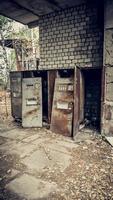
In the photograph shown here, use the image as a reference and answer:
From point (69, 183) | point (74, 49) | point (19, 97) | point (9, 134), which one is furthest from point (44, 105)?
point (69, 183)

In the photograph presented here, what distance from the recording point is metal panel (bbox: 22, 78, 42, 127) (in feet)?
20.6

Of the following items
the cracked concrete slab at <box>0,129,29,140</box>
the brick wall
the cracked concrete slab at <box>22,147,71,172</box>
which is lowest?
the cracked concrete slab at <box>22,147,71,172</box>

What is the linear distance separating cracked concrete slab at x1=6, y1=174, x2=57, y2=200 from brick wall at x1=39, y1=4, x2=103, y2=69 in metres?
4.01

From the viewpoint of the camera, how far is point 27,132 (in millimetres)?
5922

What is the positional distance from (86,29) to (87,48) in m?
0.60

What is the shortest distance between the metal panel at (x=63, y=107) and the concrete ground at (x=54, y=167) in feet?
0.93

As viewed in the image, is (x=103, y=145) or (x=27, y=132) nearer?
(x=103, y=145)

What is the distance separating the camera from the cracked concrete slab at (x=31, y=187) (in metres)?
2.97

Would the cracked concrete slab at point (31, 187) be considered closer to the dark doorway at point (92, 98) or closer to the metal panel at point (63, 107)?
the metal panel at point (63, 107)

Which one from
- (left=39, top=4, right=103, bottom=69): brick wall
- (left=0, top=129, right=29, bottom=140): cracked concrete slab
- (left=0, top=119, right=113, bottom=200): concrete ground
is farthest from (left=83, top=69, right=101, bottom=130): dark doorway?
(left=0, top=129, right=29, bottom=140): cracked concrete slab

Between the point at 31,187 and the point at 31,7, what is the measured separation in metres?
5.48

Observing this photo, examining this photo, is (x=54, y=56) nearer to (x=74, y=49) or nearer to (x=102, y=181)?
(x=74, y=49)

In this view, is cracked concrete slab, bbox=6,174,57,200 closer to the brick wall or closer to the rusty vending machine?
the rusty vending machine

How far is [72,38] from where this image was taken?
654cm
